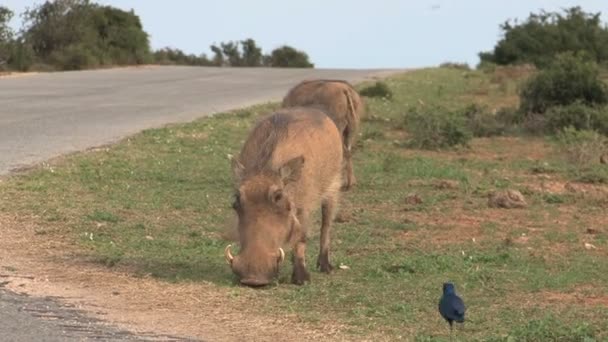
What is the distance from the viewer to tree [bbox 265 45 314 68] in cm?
5803

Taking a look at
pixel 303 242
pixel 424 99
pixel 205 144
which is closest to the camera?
pixel 303 242

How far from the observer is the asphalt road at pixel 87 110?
6641 millimetres

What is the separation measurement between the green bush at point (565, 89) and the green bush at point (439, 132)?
4.92 metres

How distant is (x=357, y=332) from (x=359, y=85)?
2490 centimetres

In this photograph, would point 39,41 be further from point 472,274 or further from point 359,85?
point 472,274

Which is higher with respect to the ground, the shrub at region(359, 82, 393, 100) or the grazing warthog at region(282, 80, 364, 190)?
the grazing warthog at region(282, 80, 364, 190)

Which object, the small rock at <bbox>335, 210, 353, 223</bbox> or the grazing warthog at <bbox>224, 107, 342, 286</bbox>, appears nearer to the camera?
the grazing warthog at <bbox>224, 107, 342, 286</bbox>

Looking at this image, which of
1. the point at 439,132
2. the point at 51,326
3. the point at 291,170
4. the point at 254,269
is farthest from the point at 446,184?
the point at 51,326

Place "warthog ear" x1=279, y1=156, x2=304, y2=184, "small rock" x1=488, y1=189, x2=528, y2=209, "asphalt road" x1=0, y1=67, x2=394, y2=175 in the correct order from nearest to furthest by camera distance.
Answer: "warthog ear" x1=279, y1=156, x2=304, y2=184
"small rock" x1=488, y1=189, x2=528, y2=209
"asphalt road" x1=0, y1=67, x2=394, y2=175

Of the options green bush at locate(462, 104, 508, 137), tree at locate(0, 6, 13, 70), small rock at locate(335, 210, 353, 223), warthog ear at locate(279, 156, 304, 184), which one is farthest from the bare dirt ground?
tree at locate(0, 6, 13, 70)

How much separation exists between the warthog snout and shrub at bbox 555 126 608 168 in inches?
345

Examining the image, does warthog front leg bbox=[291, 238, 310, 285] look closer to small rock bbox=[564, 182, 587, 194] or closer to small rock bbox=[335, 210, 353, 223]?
small rock bbox=[335, 210, 353, 223]

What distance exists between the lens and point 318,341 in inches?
259

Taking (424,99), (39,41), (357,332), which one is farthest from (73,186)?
(39,41)
